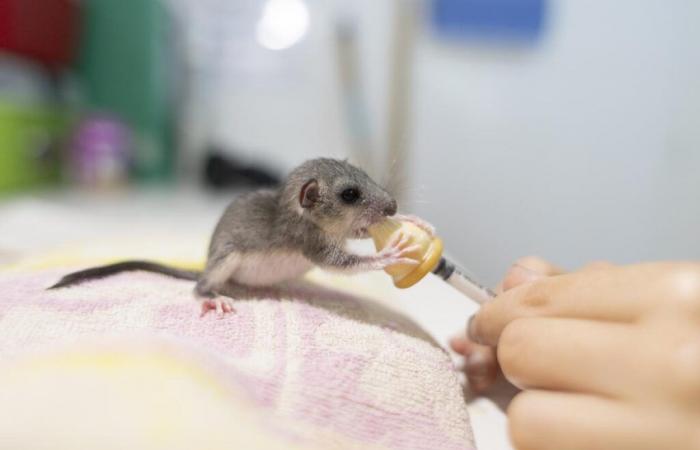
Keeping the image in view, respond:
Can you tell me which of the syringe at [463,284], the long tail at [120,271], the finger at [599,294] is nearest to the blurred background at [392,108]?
the long tail at [120,271]

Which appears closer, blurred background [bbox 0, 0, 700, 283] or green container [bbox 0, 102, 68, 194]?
green container [bbox 0, 102, 68, 194]

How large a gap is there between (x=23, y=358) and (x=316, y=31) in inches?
102

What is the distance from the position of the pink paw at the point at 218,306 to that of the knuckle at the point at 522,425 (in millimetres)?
353

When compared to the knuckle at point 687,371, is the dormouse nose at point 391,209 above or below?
above

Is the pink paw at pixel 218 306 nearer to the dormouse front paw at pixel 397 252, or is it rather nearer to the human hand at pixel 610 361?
the dormouse front paw at pixel 397 252

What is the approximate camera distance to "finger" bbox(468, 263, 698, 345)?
1.63ft

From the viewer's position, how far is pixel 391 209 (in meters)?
0.82

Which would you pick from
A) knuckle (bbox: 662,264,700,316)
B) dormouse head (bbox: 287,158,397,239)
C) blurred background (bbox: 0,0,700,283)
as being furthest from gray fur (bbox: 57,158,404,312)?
blurred background (bbox: 0,0,700,283)

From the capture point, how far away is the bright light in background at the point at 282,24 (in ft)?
9.36

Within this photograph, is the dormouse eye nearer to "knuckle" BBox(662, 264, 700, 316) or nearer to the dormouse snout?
the dormouse snout

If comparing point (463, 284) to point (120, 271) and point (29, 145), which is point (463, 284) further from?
point (29, 145)

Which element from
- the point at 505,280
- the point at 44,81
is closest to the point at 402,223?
the point at 505,280

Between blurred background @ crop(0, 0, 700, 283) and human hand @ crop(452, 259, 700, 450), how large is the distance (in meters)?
1.46

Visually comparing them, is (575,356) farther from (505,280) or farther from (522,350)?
(505,280)
